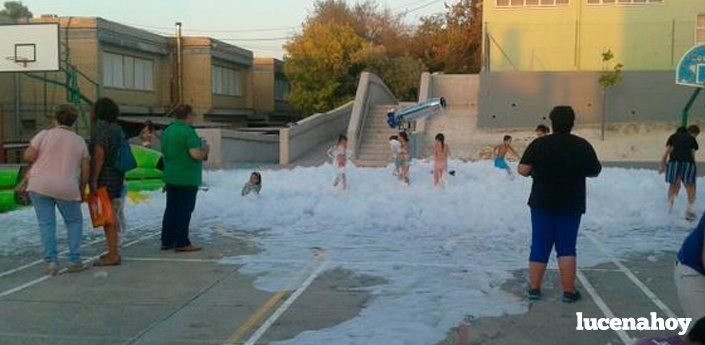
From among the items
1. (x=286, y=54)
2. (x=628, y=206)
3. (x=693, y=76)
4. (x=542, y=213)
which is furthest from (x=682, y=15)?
(x=542, y=213)

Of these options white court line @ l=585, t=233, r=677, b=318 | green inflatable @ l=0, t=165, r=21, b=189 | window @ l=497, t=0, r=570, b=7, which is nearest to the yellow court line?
white court line @ l=585, t=233, r=677, b=318

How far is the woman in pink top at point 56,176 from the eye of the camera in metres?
8.02

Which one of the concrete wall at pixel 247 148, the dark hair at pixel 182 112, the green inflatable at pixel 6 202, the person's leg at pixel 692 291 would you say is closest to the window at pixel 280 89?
the concrete wall at pixel 247 148

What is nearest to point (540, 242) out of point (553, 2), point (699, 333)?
point (699, 333)

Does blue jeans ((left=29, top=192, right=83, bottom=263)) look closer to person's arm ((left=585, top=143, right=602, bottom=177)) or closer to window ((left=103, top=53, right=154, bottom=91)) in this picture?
person's arm ((left=585, top=143, right=602, bottom=177))

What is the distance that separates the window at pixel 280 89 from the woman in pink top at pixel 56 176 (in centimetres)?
4347

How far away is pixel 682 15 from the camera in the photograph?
114ft

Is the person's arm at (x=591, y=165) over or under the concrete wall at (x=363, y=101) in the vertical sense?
under

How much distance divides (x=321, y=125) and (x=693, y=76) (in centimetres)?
1601

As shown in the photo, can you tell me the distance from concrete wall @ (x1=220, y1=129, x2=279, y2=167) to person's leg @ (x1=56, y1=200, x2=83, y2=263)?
19.4 metres

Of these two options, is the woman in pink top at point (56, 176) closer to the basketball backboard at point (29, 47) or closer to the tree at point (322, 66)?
the basketball backboard at point (29, 47)

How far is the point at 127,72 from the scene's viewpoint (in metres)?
38.0

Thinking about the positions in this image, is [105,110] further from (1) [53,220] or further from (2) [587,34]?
(2) [587,34]

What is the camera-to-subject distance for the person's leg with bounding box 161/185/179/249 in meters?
9.50
